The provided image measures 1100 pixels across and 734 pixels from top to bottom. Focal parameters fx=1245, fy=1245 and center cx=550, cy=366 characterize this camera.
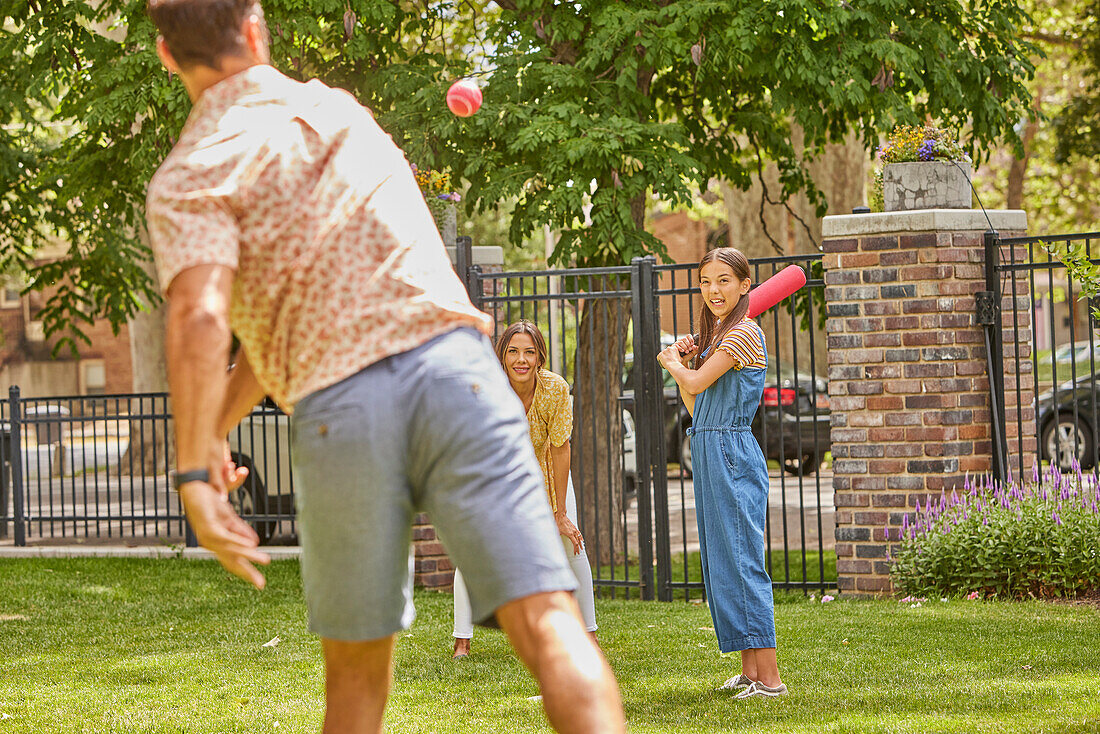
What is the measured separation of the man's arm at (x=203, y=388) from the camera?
2145 millimetres

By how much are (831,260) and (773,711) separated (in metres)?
3.58

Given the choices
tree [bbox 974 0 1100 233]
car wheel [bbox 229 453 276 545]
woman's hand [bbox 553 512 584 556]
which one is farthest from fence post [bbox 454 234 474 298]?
tree [bbox 974 0 1100 233]

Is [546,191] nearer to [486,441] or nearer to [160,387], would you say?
[486,441]

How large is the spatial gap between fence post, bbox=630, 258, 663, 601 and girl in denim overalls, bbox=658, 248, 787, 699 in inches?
114

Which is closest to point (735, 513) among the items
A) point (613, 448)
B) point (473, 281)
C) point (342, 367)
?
point (342, 367)

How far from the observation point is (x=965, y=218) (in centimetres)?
726

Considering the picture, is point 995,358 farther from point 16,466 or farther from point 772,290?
point 16,466

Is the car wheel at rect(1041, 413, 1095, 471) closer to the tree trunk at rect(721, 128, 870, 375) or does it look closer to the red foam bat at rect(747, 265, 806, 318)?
the tree trunk at rect(721, 128, 870, 375)

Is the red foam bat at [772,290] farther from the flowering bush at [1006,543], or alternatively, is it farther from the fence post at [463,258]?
the fence post at [463,258]

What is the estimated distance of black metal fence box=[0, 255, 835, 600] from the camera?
7719mm

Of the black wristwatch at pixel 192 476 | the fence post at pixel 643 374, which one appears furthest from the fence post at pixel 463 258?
the black wristwatch at pixel 192 476

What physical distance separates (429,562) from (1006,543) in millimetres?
3623

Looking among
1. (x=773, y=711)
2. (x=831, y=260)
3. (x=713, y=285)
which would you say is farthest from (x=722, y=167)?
(x=773, y=711)

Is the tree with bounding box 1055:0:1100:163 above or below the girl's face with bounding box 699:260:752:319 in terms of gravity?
above
